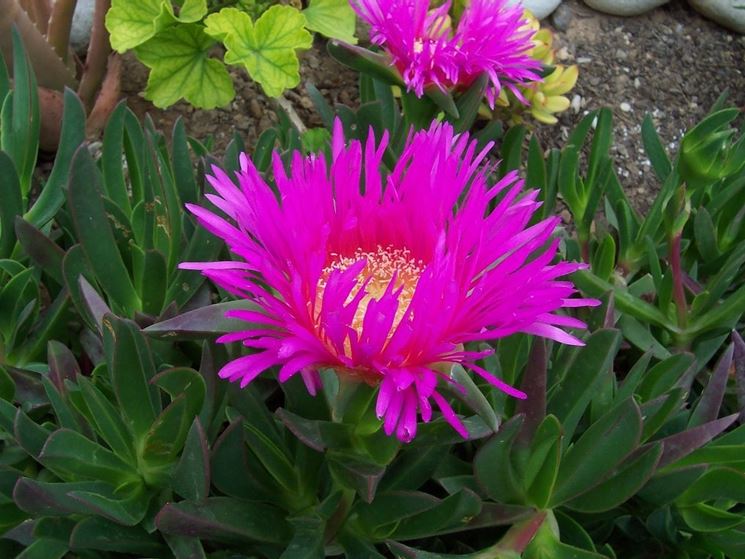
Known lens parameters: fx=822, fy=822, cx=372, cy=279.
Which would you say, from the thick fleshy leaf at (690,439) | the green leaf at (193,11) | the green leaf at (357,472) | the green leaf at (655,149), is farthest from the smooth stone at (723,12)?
the green leaf at (357,472)

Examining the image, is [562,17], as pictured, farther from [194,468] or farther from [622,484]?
[194,468]

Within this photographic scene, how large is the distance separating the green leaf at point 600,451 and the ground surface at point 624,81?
0.96 meters

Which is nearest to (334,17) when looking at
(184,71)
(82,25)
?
(184,71)

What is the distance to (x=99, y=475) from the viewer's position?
2.15 ft

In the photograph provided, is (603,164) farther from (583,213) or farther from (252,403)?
(252,403)

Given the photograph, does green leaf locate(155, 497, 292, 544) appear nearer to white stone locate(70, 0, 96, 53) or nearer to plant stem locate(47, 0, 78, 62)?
plant stem locate(47, 0, 78, 62)

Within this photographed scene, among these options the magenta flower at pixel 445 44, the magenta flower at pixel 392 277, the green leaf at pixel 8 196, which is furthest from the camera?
the magenta flower at pixel 445 44

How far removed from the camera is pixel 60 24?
4.31 ft

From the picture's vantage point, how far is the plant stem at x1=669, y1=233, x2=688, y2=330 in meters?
0.93

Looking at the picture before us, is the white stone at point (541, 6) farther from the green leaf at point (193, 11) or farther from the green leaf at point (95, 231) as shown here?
the green leaf at point (95, 231)

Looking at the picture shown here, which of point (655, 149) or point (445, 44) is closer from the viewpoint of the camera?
point (445, 44)

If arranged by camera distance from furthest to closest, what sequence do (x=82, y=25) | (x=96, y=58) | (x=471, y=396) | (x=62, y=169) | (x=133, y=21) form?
(x=82, y=25) → (x=96, y=58) → (x=133, y=21) → (x=62, y=169) → (x=471, y=396)

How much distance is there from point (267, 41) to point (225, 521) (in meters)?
0.84

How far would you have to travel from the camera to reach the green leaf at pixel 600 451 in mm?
623
